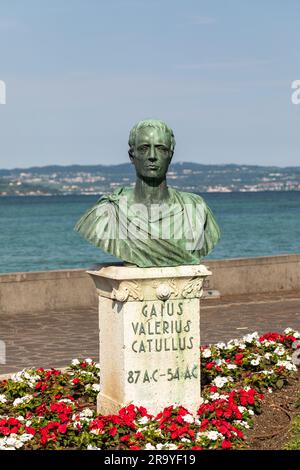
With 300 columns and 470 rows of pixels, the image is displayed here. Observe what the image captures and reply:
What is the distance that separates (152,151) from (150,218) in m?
0.66

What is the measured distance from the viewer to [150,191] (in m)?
9.25

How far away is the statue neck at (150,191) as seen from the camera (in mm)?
9234

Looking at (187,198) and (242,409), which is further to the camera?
(187,198)

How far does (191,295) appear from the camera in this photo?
30.1 ft

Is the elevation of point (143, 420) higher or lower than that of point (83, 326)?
higher

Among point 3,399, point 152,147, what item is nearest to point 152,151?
point 152,147

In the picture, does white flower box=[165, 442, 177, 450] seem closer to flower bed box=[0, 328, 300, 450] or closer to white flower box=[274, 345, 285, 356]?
flower bed box=[0, 328, 300, 450]

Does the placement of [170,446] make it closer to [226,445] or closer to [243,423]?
[226,445]

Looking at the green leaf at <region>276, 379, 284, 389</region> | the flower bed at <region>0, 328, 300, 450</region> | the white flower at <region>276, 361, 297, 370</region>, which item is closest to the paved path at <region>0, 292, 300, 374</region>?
the flower bed at <region>0, 328, 300, 450</region>

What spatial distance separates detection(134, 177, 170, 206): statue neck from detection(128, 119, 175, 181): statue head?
72 mm

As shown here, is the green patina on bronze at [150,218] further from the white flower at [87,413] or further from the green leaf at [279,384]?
the green leaf at [279,384]

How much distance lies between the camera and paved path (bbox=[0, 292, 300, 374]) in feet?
43.7

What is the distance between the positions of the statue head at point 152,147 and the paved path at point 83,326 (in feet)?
14.0
